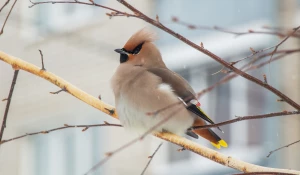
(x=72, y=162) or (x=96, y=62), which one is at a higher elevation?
(x=96, y=62)

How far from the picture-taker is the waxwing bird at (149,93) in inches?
72.0

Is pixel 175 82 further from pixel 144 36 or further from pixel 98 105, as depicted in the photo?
pixel 98 105

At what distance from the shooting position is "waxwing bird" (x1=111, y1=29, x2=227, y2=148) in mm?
1829

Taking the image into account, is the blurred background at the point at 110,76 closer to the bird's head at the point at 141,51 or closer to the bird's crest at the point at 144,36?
the bird's head at the point at 141,51

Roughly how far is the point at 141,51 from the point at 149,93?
125mm

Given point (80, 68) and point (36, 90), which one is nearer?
point (80, 68)

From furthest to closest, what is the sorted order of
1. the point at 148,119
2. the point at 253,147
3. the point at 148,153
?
the point at 148,153
the point at 253,147
the point at 148,119

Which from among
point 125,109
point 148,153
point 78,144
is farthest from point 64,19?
point 125,109

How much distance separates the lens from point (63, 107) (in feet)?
25.2

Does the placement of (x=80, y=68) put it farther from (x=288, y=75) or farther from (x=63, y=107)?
(x=288, y=75)

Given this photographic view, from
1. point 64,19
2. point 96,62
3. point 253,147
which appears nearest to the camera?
point 253,147

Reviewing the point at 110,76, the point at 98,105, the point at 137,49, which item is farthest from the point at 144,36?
the point at 110,76

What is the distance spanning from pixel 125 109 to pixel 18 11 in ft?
21.9

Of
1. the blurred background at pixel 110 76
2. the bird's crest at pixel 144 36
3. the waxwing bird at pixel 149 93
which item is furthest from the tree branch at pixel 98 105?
the blurred background at pixel 110 76
